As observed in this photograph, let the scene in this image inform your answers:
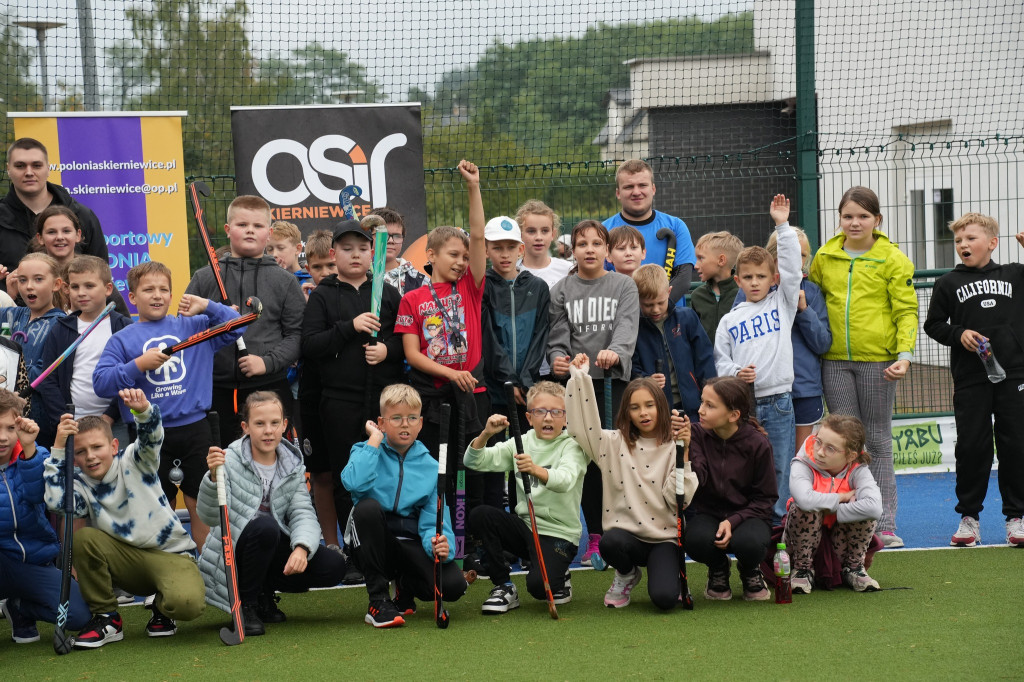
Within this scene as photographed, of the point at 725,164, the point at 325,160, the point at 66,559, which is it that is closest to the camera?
the point at 66,559

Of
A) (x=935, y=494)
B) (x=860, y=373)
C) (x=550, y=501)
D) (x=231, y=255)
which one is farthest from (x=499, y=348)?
(x=935, y=494)

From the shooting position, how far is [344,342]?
5.08m

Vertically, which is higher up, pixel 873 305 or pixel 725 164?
pixel 725 164

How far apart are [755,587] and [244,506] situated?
211 centimetres

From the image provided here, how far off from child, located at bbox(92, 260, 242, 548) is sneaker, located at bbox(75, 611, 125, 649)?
766mm

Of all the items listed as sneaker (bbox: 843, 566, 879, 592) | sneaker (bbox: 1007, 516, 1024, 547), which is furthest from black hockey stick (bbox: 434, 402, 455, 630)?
sneaker (bbox: 1007, 516, 1024, 547)

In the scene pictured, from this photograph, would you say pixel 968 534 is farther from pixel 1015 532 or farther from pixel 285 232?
pixel 285 232

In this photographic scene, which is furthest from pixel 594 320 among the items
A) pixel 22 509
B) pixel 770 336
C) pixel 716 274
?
pixel 22 509

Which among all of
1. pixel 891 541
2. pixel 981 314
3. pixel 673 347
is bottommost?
pixel 891 541

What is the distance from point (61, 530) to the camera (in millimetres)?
4324

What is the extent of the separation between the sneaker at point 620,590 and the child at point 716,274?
170cm

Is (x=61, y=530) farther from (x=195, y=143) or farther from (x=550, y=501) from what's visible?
(x=195, y=143)

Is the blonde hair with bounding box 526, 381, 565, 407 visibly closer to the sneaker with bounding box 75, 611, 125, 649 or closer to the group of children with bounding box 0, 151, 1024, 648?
the group of children with bounding box 0, 151, 1024, 648

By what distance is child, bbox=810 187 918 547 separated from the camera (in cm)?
548
